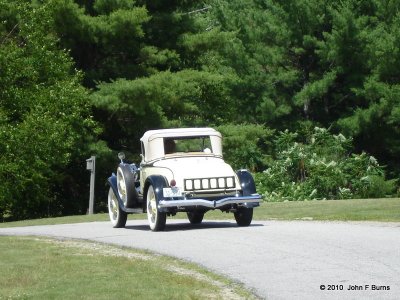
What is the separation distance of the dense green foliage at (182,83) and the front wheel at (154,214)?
15.7 m

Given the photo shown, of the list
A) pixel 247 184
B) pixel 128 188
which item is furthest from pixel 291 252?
pixel 128 188

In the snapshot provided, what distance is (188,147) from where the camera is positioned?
20.3 metres

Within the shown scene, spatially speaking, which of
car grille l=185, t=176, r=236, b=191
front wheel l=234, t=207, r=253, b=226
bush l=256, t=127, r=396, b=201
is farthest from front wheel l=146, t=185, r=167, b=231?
bush l=256, t=127, r=396, b=201

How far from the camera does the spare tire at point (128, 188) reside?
20719 millimetres

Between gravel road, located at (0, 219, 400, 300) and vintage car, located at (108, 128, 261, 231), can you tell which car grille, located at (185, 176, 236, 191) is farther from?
gravel road, located at (0, 219, 400, 300)

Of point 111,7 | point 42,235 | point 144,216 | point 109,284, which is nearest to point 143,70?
point 111,7

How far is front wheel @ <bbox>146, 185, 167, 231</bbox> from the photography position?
63.3ft

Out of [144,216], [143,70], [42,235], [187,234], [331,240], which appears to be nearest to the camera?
[331,240]

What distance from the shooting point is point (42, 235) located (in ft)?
68.4

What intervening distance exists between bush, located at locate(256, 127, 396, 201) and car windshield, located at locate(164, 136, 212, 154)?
1477cm

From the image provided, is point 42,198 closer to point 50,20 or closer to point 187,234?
point 50,20

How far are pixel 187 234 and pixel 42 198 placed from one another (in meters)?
21.5

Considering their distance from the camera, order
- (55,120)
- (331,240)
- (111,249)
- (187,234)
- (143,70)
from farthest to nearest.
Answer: (143,70) < (55,120) < (187,234) < (111,249) < (331,240)

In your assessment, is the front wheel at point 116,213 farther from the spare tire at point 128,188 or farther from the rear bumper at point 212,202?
the rear bumper at point 212,202
